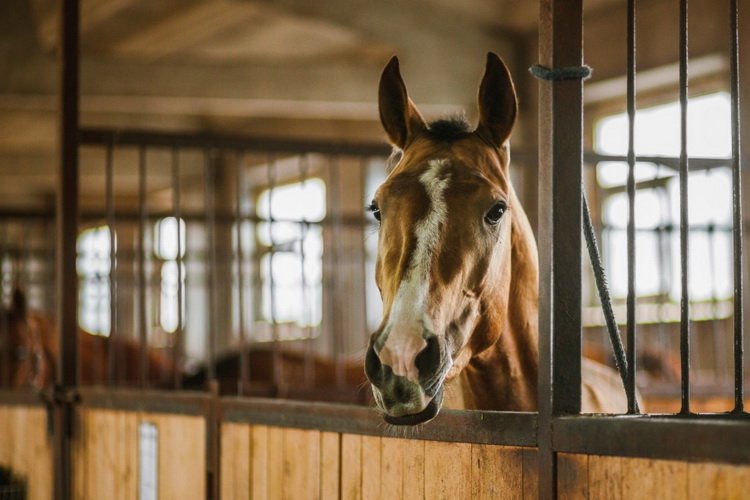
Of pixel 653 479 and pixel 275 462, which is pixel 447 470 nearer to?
pixel 653 479

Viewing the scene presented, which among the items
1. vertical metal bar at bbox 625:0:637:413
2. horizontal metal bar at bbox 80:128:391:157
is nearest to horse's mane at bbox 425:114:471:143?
vertical metal bar at bbox 625:0:637:413

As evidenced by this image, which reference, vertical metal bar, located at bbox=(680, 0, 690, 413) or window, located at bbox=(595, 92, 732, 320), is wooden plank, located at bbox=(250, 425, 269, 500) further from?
window, located at bbox=(595, 92, 732, 320)

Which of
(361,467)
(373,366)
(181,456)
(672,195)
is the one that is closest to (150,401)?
(181,456)

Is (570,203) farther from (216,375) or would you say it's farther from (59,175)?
(216,375)

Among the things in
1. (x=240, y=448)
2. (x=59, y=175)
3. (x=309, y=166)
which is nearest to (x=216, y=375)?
(x=59, y=175)

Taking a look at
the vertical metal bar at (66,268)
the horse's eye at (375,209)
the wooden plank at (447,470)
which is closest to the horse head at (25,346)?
the vertical metal bar at (66,268)

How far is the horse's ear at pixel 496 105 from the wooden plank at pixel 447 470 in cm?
64

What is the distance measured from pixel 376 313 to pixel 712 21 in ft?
14.9

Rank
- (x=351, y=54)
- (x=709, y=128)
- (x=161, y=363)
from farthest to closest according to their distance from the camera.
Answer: (x=351, y=54)
(x=709, y=128)
(x=161, y=363)

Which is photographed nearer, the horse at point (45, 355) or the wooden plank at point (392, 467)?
Answer: the wooden plank at point (392, 467)

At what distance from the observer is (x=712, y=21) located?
7.26 m

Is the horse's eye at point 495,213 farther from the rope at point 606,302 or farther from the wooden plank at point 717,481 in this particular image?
the wooden plank at point 717,481

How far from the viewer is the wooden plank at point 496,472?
5.17 ft

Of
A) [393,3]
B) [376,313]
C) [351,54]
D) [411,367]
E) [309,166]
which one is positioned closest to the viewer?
[411,367]
